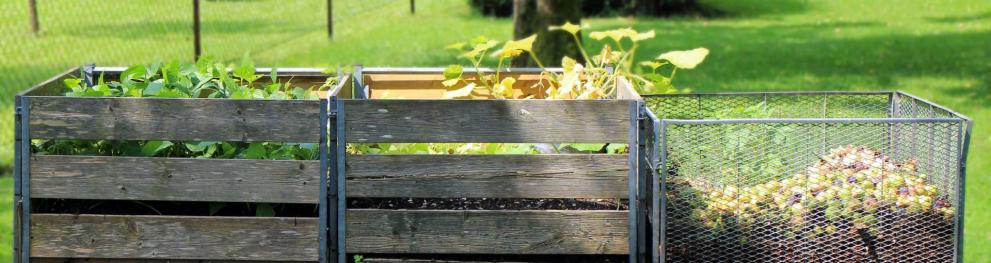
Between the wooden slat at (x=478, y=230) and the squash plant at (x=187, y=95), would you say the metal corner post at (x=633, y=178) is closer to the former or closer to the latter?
the wooden slat at (x=478, y=230)

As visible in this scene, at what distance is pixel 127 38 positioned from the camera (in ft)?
49.4

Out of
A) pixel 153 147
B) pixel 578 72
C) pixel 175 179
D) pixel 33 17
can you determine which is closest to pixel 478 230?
pixel 578 72

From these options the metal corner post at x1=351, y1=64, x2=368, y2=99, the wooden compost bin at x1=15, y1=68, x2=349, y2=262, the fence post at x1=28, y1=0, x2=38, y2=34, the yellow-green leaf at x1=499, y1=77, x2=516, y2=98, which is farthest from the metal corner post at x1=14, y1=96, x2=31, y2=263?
the fence post at x1=28, y1=0, x2=38, y2=34

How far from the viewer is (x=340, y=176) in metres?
3.34

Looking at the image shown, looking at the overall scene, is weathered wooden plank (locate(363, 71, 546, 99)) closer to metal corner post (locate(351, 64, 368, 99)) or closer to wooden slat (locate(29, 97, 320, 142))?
metal corner post (locate(351, 64, 368, 99))

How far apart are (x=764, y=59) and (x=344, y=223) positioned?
36.6 ft

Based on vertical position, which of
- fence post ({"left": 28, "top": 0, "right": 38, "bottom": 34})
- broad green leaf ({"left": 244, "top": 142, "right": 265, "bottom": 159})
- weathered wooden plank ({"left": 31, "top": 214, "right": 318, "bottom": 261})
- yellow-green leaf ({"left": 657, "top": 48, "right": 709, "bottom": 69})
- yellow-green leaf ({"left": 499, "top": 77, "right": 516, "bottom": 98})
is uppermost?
fence post ({"left": 28, "top": 0, "right": 38, "bottom": 34})

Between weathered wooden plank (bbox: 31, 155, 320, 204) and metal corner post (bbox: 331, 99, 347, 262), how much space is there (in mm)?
65

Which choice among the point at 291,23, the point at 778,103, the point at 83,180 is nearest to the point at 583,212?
the point at 778,103

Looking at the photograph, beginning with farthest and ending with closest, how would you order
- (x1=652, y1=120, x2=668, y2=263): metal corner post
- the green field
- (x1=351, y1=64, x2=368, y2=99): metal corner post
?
the green field → (x1=351, y1=64, x2=368, y2=99): metal corner post → (x1=652, y1=120, x2=668, y2=263): metal corner post

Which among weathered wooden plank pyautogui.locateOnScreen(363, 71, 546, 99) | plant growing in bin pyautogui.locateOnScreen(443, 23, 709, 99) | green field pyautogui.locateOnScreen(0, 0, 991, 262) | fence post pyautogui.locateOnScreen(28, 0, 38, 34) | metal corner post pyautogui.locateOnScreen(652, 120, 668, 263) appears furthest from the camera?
fence post pyautogui.locateOnScreen(28, 0, 38, 34)

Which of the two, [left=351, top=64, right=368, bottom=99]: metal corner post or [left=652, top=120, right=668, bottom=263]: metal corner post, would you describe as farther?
[left=351, top=64, right=368, bottom=99]: metal corner post

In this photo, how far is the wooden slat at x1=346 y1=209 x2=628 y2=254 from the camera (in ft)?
11.0

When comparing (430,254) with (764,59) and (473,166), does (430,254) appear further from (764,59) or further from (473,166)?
(764,59)
